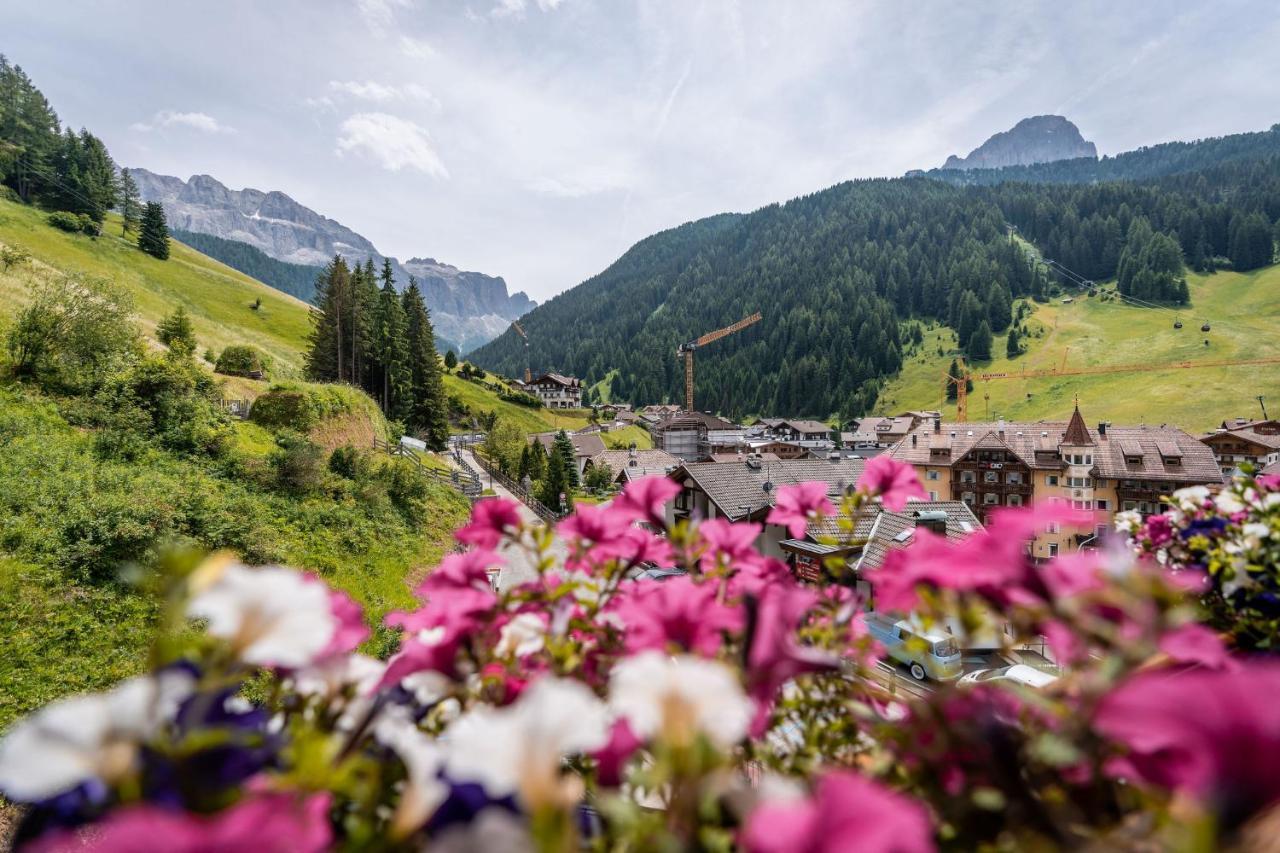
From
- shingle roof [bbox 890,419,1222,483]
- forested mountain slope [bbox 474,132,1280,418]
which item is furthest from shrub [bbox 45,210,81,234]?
forested mountain slope [bbox 474,132,1280,418]

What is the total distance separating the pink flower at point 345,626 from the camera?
38.4 inches

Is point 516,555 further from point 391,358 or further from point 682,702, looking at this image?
point 391,358

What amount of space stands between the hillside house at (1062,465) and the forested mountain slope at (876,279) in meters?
61.4

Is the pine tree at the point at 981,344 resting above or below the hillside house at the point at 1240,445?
above

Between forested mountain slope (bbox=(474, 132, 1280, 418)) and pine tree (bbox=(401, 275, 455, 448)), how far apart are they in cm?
7856

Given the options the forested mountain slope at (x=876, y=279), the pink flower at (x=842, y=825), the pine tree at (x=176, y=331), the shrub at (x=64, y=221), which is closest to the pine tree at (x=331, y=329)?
the pine tree at (x=176, y=331)

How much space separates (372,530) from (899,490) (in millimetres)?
17287

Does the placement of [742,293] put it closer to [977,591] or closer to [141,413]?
[141,413]

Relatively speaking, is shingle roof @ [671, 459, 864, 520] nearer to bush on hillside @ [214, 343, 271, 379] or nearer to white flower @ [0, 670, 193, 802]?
white flower @ [0, 670, 193, 802]

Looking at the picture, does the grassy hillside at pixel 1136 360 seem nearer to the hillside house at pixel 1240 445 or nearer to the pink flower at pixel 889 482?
the hillside house at pixel 1240 445

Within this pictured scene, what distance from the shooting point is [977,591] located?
0.90 metres

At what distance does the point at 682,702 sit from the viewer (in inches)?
25.6

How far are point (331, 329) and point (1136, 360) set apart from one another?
108142 mm

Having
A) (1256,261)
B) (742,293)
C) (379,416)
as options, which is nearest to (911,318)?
(742,293)
